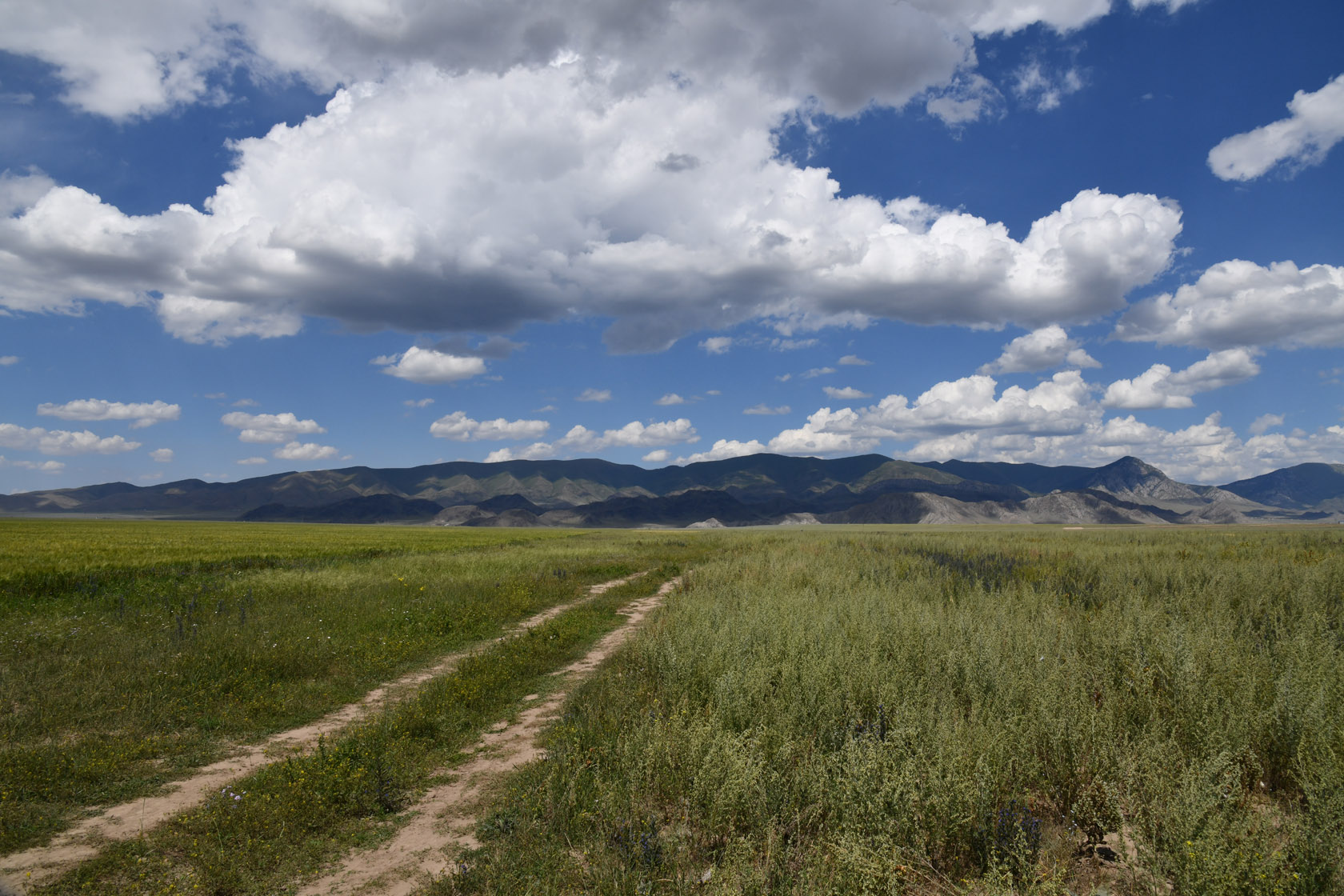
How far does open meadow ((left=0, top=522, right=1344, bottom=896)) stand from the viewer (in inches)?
167

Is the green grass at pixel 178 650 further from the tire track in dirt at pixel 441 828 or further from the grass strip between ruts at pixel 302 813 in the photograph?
the tire track in dirt at pixel 441 828

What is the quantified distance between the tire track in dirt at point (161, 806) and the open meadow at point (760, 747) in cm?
17

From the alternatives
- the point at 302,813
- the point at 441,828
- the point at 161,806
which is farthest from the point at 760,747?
the point at 161,806

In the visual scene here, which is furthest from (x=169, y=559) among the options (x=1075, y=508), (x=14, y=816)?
(x=1075, y=508)

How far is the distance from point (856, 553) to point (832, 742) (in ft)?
74.5

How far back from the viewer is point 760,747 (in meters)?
5.76

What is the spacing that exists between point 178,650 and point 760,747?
10.7 metres

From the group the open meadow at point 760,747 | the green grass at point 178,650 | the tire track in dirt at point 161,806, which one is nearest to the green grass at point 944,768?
the open meadow at point 760,747

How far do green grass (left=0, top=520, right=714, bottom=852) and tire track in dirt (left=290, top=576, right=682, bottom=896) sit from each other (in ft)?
9.53

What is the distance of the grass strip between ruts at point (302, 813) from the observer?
15.4 feet

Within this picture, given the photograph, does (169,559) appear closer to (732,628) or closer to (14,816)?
(14,816)

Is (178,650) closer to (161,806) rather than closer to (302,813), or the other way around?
(161,806)

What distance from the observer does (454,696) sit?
9.12m

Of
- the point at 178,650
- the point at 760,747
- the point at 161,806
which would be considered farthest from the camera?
the point at 178,650
